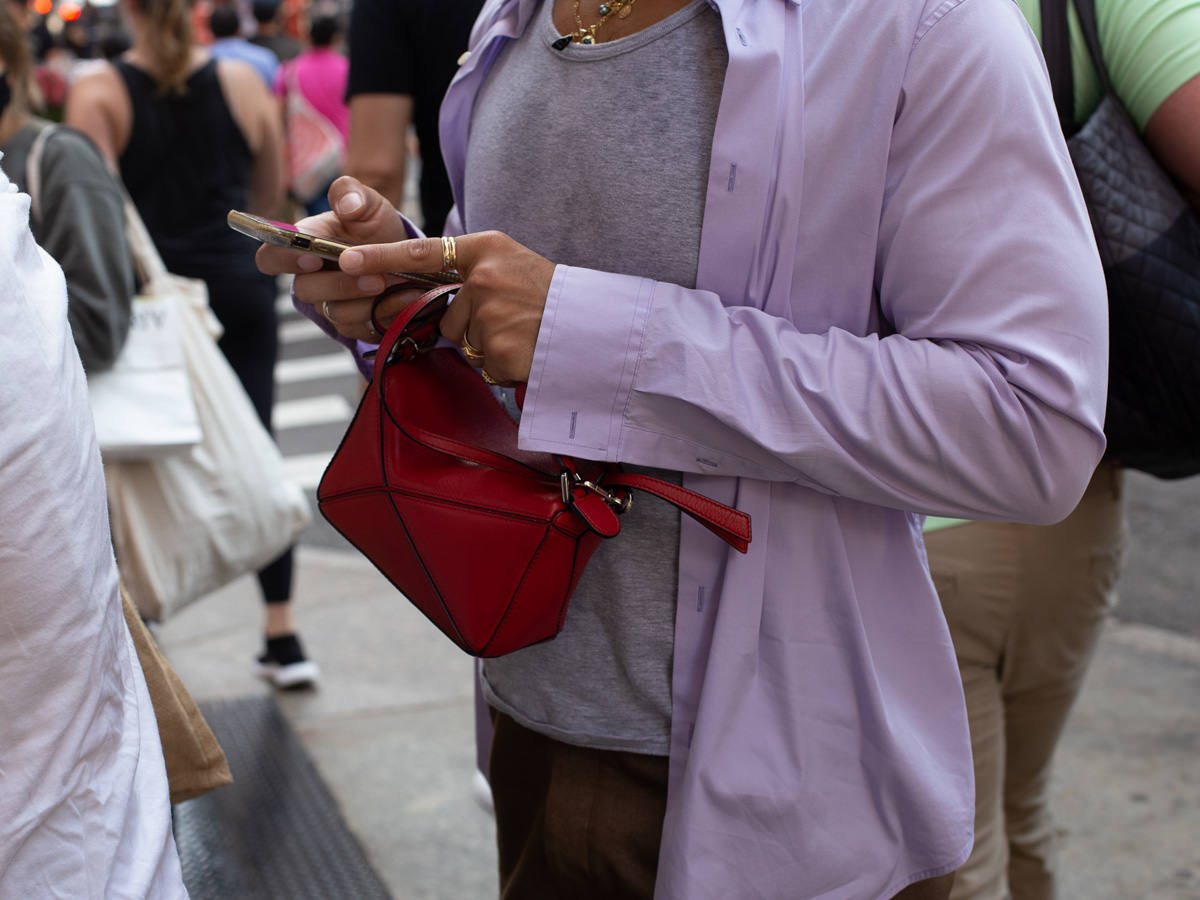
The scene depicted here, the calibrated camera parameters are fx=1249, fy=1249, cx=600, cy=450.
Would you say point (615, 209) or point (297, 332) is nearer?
point (615, 209)

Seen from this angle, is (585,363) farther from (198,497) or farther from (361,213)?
(198,497)

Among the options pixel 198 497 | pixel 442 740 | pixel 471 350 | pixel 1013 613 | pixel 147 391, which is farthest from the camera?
pixel 442 740

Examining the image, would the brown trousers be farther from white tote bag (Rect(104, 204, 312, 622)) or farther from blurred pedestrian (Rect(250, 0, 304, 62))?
blurred pedestrian (Rect(250, 0, 304, 62))

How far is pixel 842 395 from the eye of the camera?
3.94 ft

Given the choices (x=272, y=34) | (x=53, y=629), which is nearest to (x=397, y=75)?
→ (x=53, y=629)

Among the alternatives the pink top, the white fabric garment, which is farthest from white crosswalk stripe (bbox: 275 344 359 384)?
the white fabric garment

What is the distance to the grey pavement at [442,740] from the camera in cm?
311

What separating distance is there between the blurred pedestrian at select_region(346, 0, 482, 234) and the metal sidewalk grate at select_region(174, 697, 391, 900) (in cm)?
155

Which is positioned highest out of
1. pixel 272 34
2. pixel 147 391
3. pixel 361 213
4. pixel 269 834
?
pixel 361 213

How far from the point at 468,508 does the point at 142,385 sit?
1712mm

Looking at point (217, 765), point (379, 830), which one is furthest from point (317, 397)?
point (217, 765)

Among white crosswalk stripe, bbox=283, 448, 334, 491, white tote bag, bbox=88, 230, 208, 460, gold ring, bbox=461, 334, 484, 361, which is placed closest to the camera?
gold ring, bbox=461, 334, 484, 361

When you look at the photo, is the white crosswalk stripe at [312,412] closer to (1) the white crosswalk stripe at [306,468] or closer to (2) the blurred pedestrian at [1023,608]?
(1) the white crosswalk stripe at [306,468]

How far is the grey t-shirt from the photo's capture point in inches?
52.2
